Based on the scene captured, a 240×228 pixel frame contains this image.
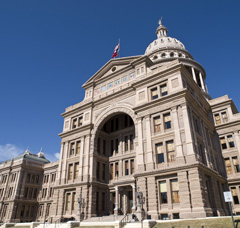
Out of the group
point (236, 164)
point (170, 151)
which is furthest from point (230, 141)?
point (170, 151)

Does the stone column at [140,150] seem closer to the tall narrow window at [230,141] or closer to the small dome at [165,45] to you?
the tall narrow window at [230,141]

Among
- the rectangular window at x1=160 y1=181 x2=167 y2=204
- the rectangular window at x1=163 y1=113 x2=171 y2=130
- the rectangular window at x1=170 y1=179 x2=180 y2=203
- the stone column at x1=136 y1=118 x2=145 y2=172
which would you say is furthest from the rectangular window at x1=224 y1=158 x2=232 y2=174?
the stone column at x1=136 y1=118 x2=145 y2=172

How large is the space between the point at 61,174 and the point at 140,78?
2148 cm

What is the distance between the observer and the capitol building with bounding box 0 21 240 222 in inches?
1013

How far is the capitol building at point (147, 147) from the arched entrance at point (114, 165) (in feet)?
0.50

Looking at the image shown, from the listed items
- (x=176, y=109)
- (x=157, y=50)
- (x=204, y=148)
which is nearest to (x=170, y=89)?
(x=176, y=109)

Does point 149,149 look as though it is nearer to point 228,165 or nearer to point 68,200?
point 228,165

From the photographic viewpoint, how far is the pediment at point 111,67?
4039cm

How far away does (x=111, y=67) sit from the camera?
42.9m

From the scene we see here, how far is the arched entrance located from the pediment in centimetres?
884

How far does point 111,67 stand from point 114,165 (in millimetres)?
18546

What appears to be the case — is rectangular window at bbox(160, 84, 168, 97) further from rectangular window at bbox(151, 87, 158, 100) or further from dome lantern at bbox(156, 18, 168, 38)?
dome lantern at bbox(156, 18, 168, 38)

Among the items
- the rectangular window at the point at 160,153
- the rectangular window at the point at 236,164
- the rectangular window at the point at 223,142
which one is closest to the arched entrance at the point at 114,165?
the rectangular window at the point at 160,153

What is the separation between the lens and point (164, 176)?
2661cm
